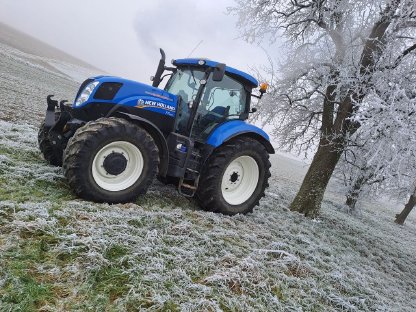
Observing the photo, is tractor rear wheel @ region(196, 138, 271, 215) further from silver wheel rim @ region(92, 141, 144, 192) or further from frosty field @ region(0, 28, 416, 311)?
silver wheel rim @ region(92, 141, 144, 192)

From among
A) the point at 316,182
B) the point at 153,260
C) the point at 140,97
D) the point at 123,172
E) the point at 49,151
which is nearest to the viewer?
the point at 153,260

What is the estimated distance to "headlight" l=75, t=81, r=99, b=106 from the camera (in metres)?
6.00

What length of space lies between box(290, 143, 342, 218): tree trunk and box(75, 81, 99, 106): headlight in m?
6.58

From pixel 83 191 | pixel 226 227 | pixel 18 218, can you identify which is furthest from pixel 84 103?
pixel 226 227

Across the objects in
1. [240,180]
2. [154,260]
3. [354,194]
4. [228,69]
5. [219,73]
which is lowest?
[154,260]

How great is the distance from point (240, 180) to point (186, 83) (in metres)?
2.23

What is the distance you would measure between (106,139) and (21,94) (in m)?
15.0

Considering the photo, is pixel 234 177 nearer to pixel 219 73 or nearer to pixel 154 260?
pixel 219 73

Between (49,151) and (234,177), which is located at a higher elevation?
(234,177)

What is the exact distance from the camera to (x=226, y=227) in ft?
20.5

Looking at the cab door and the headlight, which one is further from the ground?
the cab door

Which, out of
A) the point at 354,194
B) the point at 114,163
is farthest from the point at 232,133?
the point at 354,194

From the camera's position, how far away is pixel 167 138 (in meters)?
6.59

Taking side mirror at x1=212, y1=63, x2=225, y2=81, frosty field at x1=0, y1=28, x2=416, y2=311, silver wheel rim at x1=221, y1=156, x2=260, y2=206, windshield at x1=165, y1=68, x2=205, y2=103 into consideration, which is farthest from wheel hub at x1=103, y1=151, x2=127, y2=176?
silver wheel rim at x1=221, y1=156, x2=260, y2=206
